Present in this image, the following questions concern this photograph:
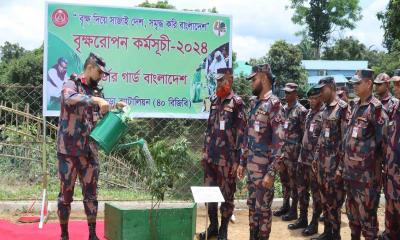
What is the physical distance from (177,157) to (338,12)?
42.1m

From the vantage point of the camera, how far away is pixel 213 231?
6102 millimetres

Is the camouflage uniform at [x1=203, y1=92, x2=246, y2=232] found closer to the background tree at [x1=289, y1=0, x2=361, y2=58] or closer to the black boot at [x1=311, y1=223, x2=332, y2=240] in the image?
the black boot at [x1=311, y1=223, x2=332, y2=240]

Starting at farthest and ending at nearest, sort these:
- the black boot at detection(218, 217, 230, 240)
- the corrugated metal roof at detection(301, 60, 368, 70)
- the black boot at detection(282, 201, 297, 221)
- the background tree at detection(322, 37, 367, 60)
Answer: the background tree at detection(322, 37, 367, 60) → the corrugated metal roof at detection(301, 60, 368, 70) → the black boot at detection(282, 201, 297, 221) → the black boot at detection(218, 217, 230, 240)

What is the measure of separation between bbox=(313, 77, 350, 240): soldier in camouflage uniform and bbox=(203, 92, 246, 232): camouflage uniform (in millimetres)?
943

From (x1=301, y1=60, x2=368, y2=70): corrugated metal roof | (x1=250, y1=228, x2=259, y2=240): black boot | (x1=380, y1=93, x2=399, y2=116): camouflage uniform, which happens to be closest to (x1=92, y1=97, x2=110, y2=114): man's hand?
(x1=250, y1=228, x2=259, y2=240): black boot

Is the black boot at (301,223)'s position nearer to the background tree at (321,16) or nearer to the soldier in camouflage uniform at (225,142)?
the soldier in camouflage uniform at (225,142)

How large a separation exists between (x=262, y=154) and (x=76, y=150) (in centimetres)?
185

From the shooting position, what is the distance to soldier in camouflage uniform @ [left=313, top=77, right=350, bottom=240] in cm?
573

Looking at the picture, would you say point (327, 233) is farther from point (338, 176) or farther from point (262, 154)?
point (262, 154)

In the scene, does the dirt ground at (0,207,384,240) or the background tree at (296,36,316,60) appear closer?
the dirt ground at (0,207,384,240)

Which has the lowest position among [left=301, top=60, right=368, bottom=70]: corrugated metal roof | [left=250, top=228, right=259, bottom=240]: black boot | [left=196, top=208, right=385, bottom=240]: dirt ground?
[left=196, top=208, right=385, bottom=240]: dirt ground

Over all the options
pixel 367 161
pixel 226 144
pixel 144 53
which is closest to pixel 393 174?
pixel 367 161

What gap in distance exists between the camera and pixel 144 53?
7.14 m

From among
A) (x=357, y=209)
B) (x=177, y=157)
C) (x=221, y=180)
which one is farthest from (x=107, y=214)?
(x=357, y=209)
